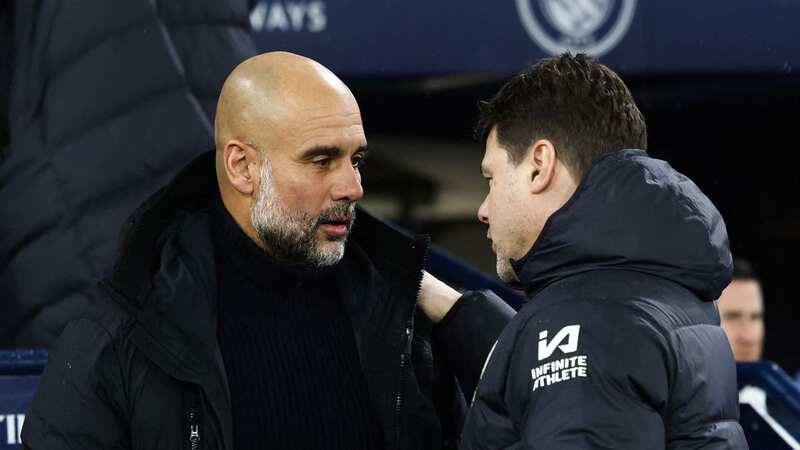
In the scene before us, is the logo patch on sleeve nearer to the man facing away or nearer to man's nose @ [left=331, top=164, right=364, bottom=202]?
the man facing away

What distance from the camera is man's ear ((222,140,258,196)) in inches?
99.0

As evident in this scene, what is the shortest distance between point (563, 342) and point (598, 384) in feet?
0.23

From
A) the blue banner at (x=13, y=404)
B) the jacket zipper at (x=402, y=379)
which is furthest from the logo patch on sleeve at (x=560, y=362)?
the blue banner at (x=13, y=404)

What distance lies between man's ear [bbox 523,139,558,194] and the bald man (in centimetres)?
52

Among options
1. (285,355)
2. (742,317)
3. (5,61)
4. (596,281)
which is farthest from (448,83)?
(596,281)

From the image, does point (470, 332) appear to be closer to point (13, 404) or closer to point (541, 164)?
point (541, 164)

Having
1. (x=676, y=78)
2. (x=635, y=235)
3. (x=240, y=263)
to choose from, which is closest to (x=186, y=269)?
(x=240, y=263)

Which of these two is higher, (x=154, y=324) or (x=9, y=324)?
(x=9, y=324)

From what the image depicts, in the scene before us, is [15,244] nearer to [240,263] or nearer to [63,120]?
[63,120]

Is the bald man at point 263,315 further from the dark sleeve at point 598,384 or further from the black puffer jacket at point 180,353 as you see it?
the dark sleeve at point 598,384

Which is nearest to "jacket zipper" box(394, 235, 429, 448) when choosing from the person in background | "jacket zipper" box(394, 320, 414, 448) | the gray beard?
"jacket zipper" box(394, 320, 414, 448)

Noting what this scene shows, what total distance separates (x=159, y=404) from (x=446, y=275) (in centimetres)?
144

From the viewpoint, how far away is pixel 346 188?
8.09 feet

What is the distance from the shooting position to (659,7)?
4.65m
